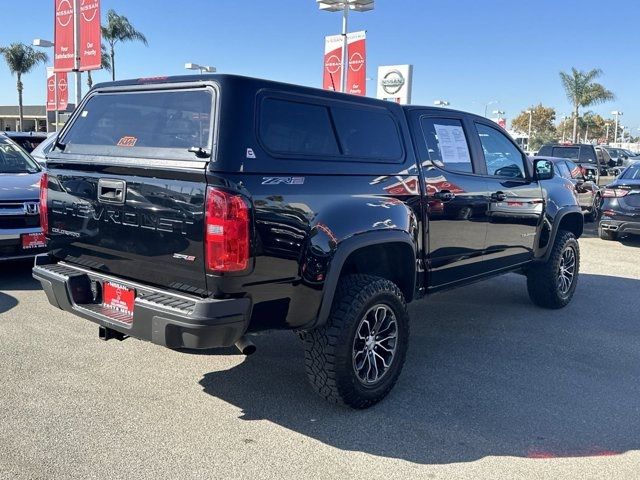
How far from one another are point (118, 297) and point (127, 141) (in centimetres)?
94

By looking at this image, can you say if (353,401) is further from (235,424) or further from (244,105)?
(244,105)

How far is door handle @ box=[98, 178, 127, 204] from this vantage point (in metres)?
3.52

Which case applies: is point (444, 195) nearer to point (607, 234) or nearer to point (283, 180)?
point (283, 180)

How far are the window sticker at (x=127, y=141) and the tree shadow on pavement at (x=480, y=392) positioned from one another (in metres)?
1.71

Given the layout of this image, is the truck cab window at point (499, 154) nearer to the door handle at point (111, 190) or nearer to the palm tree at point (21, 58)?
the door handle at point (111, 190)

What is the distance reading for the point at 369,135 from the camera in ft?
13.7

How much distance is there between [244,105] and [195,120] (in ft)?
0.99

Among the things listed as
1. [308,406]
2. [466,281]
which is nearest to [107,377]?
[308,406]

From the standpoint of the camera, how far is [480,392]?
427 centimetres

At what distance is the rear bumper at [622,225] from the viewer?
1077 centimetres

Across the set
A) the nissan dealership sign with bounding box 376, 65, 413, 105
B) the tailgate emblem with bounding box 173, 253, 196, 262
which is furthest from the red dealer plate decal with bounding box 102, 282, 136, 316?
the nissan dealership sign with bounding box 376, 65, 413, 105

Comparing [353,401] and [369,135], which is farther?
[369,135]

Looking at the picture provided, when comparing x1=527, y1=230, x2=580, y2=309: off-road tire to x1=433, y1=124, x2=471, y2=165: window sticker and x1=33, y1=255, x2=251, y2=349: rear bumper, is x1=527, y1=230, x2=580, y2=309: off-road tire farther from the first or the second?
x1=33, y1=255, x2=251, y2=349: rear bumper

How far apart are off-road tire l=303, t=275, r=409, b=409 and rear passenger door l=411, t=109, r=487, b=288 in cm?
87
